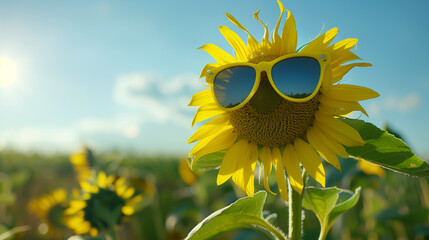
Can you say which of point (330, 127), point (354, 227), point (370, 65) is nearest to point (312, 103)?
point (330, 127)

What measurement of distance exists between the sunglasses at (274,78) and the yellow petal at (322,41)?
5cm

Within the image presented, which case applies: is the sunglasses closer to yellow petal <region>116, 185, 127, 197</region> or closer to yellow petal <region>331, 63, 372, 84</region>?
yellow petal <region>331, 63, 372, 84</region>

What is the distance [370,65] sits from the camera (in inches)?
42.4

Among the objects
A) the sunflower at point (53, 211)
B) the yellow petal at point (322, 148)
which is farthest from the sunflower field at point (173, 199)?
the yellow petal at point (322, 148)

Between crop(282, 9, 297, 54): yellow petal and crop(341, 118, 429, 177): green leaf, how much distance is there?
11.8 inches

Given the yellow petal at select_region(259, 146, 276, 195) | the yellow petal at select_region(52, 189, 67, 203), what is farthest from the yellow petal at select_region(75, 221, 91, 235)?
the yellow petal at select_region(52, 189, 67, 203)

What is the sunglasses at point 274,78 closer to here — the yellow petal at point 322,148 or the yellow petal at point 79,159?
the yellow petal at point 322,148

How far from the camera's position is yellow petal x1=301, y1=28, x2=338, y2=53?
111 centimetres

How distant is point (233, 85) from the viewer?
112cm

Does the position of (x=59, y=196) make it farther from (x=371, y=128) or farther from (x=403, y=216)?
(x=371, y=128)

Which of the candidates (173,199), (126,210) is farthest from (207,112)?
(173,199)

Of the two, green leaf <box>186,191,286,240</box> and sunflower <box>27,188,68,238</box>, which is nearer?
green leaf <box>186,191,286,240</box>

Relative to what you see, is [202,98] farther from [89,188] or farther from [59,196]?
[59,196]

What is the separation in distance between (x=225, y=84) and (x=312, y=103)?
Answer: 29 cm
